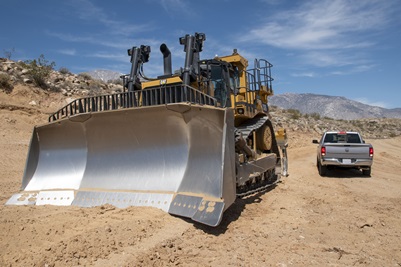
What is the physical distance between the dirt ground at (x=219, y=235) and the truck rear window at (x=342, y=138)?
505 cm

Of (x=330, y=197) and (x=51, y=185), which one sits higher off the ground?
(x=51, y=185)

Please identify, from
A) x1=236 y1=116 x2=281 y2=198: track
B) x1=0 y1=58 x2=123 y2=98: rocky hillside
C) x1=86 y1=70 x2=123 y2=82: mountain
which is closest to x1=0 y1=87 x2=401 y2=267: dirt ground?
x1=236 y1=116 x2=281 y2=198: track

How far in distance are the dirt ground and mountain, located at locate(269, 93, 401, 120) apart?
15626 cm

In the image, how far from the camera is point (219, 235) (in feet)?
15.7

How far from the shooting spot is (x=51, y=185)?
648 cm

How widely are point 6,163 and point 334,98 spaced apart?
7720 inches

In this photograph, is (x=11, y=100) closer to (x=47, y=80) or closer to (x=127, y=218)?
(x=47, y=80)

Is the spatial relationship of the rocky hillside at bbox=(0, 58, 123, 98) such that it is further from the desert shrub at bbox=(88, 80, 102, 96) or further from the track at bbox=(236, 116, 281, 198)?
the track at bbox=(236, 116, 281, 198)

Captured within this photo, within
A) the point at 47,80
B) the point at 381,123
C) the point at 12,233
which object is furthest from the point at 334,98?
the point at 12,233

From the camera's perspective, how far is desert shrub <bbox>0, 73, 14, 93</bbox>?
16.6 m

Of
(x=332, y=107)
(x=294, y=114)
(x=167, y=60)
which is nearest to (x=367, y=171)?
(x=167, y=60)

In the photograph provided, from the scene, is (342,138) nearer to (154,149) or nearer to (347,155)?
(347,155)

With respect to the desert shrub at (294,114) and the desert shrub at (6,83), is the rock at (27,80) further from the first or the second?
the desert shrub at (294,114)

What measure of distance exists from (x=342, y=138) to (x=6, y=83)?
596 inches
